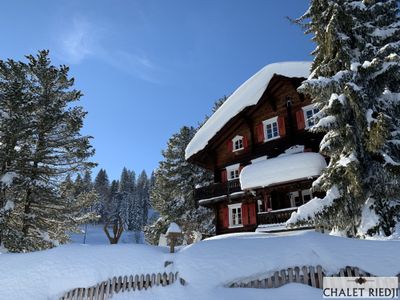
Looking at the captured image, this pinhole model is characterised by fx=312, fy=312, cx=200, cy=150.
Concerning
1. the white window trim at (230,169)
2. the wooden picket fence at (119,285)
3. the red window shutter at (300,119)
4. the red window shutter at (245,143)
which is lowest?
the wooden picket fence at (119,285)

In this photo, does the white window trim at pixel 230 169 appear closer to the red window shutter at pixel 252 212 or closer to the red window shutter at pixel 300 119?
the red window shutter at pixel 252 212

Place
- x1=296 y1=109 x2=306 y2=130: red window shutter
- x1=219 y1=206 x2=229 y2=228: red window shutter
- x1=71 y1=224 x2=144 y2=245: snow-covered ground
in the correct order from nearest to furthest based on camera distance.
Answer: x1=296 y1=109 x2=306 y2=130: red window shutter, x1=219 y1=206 x2=229 y2=228: red window shutter, x1=71 y1=224 x2=144 y2=245: snow-covered ground

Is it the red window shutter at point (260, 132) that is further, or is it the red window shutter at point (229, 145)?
the red window shutter at point (229, 145)

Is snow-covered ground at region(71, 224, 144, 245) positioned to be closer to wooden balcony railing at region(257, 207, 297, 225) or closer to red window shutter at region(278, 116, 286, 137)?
red window shutter at region(278, 116, 286, 137)

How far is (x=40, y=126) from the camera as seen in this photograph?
1648cm

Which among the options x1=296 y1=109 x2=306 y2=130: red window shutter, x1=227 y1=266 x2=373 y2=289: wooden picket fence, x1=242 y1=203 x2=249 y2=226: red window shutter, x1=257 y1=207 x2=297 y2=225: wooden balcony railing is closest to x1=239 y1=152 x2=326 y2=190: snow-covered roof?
x1=257 y1=207 x2=297 y2=225: wooden balcony railing

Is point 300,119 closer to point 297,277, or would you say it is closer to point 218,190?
point 218,190

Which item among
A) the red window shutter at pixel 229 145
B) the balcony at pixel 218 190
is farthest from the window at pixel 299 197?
the red window shutter at pixel 229 145

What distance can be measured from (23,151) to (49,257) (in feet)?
29.0

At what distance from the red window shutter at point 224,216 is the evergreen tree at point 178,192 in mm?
5027

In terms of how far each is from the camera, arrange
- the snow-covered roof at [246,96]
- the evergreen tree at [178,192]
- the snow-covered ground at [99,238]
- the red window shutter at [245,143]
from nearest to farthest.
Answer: the snow-covered roof at [246,96]
the red window shutter at [245,143]
the evergreen tree at [178,192]
the snow-covered ground at [99,238]

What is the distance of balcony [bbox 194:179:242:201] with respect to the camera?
2131cm

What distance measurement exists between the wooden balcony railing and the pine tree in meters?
5.47

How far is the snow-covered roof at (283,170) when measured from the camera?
16797 mm
